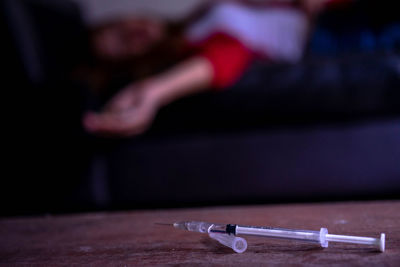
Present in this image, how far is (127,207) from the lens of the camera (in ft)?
3.32

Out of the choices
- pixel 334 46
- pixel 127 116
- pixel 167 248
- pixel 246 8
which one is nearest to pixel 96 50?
pixel 246 8

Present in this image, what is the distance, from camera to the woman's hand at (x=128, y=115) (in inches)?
36.2

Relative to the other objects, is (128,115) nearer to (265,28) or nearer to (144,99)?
(144,99)

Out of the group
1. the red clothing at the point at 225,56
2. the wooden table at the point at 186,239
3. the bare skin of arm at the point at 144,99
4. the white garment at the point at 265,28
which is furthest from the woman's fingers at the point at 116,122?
the white garment at the point at 265,28

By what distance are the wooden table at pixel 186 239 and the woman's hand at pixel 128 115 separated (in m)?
0.40

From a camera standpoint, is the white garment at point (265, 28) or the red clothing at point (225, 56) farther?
the white garment at point (265, 28)

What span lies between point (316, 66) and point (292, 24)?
564mm

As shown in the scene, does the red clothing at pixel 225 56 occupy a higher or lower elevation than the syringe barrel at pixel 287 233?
higher

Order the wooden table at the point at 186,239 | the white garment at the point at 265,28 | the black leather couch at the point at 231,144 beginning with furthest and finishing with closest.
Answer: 1. the white garment at the point at 265,28
2. the black leather couch at the point at 231,144
3. the wooden table at the point at 186,239

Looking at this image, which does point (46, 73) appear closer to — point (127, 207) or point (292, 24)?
point (127, 207)

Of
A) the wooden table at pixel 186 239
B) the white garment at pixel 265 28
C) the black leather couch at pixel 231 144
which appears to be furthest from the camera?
the white garment at pixel 265 28

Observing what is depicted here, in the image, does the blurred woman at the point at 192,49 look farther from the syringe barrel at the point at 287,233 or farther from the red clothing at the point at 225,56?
the syringe barrel at the point at 287,233

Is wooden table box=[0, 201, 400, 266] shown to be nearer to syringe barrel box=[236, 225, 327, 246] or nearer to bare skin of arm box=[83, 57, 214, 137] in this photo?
syringe barrel box=[236, 225, 327, 246]

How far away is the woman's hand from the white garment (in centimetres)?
47
